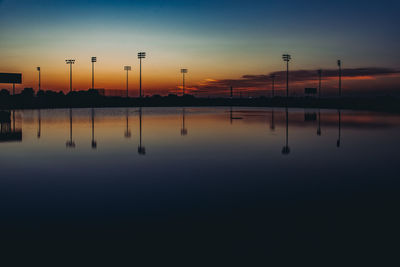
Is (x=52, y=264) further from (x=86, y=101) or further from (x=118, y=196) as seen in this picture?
(x=86, y=101)

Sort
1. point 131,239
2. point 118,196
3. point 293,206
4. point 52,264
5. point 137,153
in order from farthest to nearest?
point 137,153 → point 118,196 → point 293,206 → point 131,239 → point 52,264

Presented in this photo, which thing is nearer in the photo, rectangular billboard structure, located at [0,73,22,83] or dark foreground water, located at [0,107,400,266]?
dark foreground water, located at [0,107,400,266]

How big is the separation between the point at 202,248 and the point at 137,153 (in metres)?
10.5

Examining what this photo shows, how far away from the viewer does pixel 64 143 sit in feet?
62.5

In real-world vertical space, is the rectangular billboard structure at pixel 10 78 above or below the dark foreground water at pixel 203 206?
above

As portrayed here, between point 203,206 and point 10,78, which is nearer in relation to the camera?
point 203,206

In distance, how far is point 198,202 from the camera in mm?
7914

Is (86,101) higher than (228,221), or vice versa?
(86,101)

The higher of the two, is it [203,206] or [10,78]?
[10,78]

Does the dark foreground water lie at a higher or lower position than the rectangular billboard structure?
lower

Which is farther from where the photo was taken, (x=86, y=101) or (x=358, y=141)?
(x=86, y=101)

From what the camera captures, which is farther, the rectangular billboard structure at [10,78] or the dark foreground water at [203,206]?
the rectangular billboard structure at [10,78]

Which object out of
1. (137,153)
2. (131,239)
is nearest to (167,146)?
(137,153)

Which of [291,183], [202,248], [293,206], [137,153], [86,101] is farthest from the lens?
[86,101]
